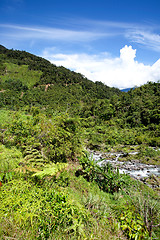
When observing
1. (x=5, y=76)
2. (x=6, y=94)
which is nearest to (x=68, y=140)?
(x=6, y=94)

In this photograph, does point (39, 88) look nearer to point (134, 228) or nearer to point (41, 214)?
point (41, 214)

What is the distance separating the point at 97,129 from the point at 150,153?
463 inches

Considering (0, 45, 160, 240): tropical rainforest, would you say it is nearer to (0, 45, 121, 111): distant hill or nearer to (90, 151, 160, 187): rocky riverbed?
(90, 151, 160, 187): rocky riverbed

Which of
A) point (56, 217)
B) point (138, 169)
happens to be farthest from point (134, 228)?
point (138, 169)

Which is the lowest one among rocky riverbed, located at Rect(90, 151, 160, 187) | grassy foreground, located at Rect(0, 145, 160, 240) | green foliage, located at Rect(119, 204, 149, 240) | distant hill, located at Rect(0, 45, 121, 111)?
rocky riverbed, located at Rect(90, 151, 160, 187)

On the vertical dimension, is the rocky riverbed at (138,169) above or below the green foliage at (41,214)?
below

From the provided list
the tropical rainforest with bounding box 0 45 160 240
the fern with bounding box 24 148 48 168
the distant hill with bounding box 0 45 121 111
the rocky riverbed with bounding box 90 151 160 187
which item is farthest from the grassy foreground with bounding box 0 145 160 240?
the distant hill with bounding box 0 45 121 111

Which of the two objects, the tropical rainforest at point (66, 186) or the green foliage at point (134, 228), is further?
the green foliage at point (134, 228)

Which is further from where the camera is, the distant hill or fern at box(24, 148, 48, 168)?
the distant hill

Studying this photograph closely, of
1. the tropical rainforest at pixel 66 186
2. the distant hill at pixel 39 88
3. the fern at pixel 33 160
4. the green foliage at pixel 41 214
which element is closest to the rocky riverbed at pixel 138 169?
the tropical rainforest at pixel 66 186

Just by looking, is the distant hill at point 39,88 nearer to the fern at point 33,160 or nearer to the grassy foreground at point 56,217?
the fern at point 33,160

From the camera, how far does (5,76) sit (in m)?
56.8

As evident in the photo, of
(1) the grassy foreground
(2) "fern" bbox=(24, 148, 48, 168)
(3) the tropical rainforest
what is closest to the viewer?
(1) the grassy foreground

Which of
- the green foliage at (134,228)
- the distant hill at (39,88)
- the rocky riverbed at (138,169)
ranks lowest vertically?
the rocky riverbed at (138,169)
